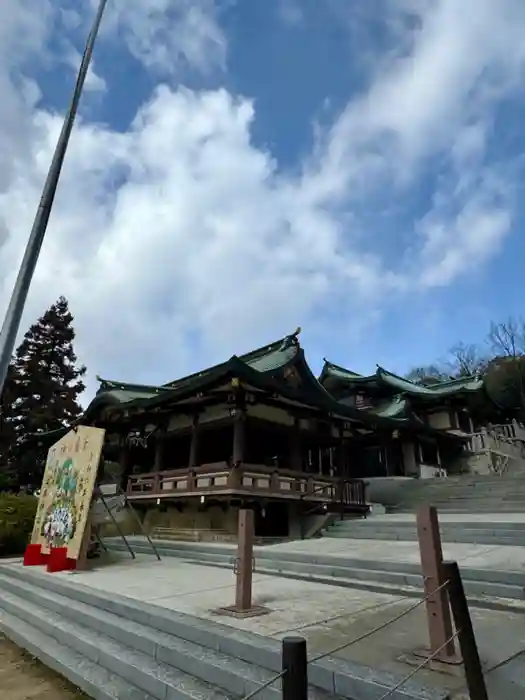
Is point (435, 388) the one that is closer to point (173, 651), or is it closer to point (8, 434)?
point (8, 434)

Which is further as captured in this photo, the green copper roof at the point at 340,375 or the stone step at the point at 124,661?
the green copper roof at the point at 340,375

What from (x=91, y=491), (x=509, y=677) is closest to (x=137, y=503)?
(x=91, y=491)

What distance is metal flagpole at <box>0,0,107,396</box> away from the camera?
338 centimetres

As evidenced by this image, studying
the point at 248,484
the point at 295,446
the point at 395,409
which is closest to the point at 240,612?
the point at 248,484

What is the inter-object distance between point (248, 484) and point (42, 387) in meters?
15.4

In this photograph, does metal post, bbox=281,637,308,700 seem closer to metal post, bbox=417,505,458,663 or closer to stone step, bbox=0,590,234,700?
metal post, bbox=417,505,458,663

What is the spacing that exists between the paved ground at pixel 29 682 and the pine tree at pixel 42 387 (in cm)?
1744

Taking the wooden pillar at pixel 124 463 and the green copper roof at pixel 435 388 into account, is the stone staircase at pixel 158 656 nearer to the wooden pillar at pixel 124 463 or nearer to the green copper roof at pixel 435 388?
the wooden pillar at pixel 124 463

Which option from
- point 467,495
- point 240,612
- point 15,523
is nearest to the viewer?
point 240,612

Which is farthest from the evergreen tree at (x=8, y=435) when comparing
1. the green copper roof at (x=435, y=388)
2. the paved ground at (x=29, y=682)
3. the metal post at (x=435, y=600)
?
the metal post at (x=435, y=600)

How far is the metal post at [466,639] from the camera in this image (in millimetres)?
2465

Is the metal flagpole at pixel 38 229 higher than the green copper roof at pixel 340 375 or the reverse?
the reverse

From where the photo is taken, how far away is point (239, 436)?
489 inches

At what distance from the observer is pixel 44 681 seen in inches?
157
